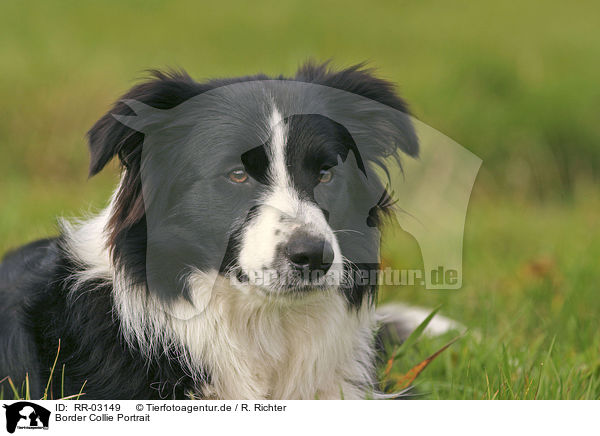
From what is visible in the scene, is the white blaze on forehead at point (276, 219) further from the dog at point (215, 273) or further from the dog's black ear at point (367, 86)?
the dog's black ear at point (367, 86)

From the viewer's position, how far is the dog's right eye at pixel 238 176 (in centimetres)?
276

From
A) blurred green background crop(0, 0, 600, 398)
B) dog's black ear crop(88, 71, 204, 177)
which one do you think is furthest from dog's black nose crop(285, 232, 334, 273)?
blurred green background crop(0, 0, 600, 398)

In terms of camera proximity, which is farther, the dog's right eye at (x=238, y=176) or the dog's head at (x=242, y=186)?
the dog's right eye at (x=238, y=176)

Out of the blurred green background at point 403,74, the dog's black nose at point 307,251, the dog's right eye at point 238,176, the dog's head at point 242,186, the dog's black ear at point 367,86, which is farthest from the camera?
the blurred green background at point 403,74

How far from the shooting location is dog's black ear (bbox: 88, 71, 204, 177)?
8.89 ft

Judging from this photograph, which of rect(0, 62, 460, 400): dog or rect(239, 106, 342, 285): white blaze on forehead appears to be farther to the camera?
rect(0, 62, 460, 400): dog

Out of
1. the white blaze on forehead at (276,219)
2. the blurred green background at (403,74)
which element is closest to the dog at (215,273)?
the white blaze on forehead at (276,219)

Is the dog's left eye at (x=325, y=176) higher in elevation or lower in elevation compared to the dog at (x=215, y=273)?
higher

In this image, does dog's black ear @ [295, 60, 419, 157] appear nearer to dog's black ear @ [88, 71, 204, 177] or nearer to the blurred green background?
dog's black ear @ [88, 71, 204, 177]

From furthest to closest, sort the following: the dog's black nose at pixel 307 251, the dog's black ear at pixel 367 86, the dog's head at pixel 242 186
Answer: the dog's black ear at pixel 367 86 → the dog's head at pixel 242 186 → the dog's black nose at pixel 307 251

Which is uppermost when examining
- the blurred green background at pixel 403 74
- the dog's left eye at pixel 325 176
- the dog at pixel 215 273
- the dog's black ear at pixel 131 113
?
the blurred green background at pixel 403 74

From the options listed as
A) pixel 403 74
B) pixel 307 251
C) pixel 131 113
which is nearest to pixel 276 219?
pixel 307 251
